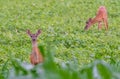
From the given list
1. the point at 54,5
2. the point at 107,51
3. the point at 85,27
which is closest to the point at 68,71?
the point at 107,51

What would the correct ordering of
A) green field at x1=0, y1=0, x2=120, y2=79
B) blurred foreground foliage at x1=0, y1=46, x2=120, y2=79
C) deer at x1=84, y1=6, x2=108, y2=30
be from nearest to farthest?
1. blurred foreground foliage at x1=0, y1=46, x2=120, y2=79
2. green field at x1=0, y1=0, x2=120, y2=79
3. deer at x1=84, y1=6, x2=108, y2=30

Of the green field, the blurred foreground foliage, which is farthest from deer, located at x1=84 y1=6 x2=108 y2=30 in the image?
the blurred foreground foliage

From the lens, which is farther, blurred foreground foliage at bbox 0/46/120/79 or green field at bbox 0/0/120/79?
green field at bbox 0/0/120/79

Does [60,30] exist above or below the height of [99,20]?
below

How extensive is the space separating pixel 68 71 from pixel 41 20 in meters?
7.73

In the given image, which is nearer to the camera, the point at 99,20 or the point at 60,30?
the point at 60,30

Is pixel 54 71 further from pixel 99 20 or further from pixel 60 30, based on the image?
pixel 99 20

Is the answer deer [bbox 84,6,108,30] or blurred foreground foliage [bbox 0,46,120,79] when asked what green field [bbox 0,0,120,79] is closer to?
deer [bbox 84,6,108,30]

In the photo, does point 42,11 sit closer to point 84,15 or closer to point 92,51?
point 84,15

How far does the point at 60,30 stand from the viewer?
8.65 meters

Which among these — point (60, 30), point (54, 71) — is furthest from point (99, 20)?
point (54, 71)

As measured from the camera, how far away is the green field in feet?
22.4

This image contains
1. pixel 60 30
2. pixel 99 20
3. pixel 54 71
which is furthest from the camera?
pixel 99 20

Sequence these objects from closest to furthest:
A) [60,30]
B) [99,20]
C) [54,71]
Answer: [54,71]
[60,30]
[99,20]
